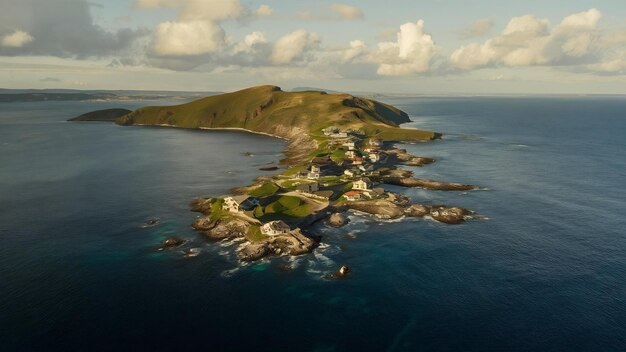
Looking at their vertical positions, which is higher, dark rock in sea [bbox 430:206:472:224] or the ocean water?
dark rock in sea [bbox 430:206:472:224]

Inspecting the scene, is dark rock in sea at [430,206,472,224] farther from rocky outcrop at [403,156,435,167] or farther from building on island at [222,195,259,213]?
rocky outcrop at [403,156,435,167]

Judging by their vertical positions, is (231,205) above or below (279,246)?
above

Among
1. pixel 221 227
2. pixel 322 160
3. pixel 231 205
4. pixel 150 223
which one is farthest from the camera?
pixel 322 160

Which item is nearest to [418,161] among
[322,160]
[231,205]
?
[322,160]

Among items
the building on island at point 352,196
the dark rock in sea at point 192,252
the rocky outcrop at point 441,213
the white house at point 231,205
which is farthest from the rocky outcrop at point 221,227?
the rocky outcrop at point 441,213

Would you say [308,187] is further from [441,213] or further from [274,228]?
[441,213]

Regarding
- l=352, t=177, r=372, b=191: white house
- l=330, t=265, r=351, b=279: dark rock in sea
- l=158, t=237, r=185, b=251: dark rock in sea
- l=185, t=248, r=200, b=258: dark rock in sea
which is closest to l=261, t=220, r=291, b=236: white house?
l=185, t=248, r=200, b=258: dark rock in sea

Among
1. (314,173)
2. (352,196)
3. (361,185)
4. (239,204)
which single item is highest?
(314,173)

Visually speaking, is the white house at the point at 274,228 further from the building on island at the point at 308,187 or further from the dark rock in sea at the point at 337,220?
the building on island at the point at 308,187
